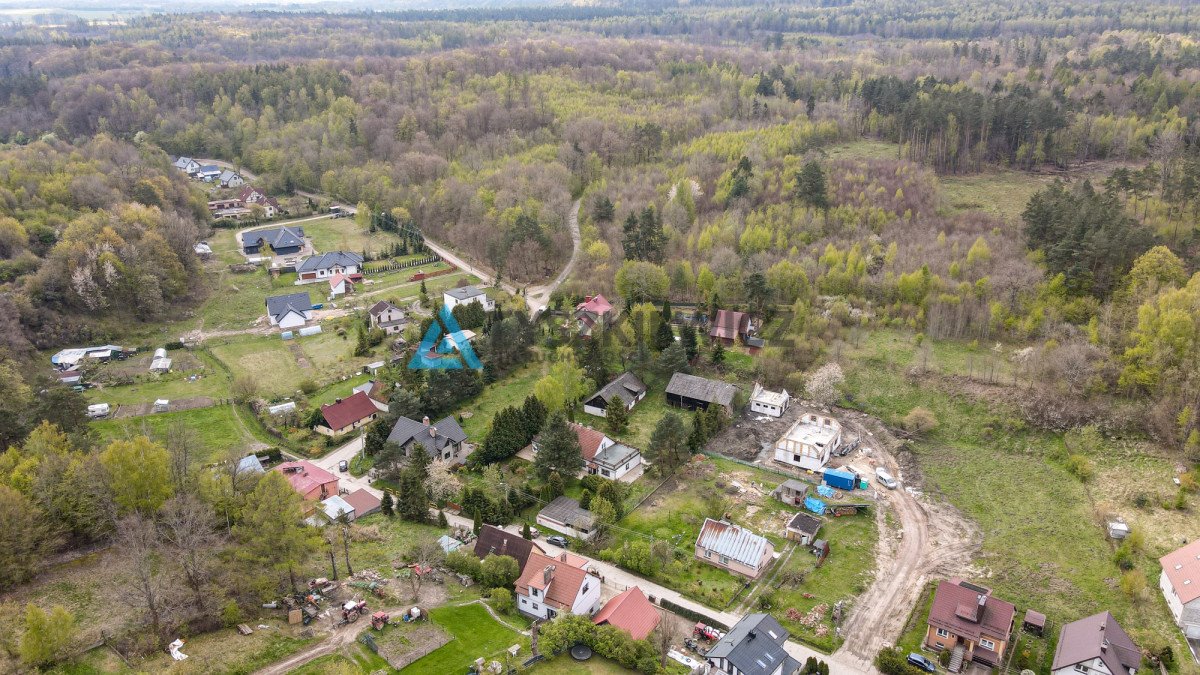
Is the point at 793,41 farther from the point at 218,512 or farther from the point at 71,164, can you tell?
the point at 218,512

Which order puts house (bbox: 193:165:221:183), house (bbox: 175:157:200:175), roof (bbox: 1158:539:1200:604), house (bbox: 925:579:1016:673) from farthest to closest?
house (bbox: 175:157:200:175) < house (bbox: 193:165:221:183) < roof (bbox: 1158:539:1200:604) < house (bbox: 925:579:1016:673)

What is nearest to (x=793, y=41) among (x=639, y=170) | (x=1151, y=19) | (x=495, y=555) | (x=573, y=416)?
(x=1151, y=19)

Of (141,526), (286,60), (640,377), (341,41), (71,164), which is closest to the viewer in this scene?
(141,526)

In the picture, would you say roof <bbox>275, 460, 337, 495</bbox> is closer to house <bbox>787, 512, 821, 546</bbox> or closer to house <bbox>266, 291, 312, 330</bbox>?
house <bbox>266, 291, 312, 330</bbox>

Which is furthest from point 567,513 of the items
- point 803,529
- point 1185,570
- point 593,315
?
point 1185,570

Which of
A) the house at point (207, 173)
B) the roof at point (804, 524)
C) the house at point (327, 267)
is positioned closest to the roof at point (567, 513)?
the roof at point (804, 524)

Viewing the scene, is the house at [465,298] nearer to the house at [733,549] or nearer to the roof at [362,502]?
the roof at [362,502]

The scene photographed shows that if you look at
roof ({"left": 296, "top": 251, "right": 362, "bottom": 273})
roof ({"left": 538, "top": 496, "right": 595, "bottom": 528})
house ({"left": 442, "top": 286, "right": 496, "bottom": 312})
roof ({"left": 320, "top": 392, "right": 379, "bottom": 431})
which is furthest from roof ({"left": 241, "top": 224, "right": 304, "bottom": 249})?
roof ({"left": 538, "top": 496, "right": 595, "bottom": 528})
